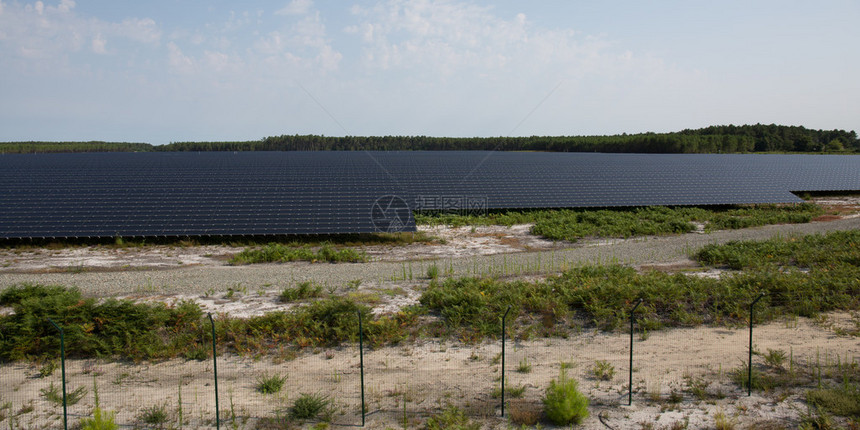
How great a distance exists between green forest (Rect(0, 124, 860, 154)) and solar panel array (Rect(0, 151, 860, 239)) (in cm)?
5540

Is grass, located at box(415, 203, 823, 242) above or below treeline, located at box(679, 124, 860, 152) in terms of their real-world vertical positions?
below

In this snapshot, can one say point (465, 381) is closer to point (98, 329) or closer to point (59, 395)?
point (59, 395)

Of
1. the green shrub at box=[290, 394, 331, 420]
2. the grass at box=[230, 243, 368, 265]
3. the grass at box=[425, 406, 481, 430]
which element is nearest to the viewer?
the grass at box=[425, 406, 481, 430]

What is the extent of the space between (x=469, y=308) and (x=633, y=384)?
4.29m

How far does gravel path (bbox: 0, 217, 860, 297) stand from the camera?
15.4 meters

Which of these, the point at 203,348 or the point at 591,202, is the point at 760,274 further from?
the point at 591,202

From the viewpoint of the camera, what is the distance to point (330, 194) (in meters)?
28.2

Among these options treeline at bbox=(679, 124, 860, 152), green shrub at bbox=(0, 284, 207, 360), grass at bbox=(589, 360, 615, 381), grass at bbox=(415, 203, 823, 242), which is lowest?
grass at bbox=(589, 360, 615, 381)

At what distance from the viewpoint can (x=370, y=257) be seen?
1995 centimetres

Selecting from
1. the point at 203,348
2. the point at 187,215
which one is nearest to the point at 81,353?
the point at 203,348

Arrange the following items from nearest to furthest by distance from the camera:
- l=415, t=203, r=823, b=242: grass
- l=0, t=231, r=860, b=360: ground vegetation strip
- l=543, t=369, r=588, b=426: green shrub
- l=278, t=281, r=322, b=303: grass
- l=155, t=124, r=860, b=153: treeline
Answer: l=543, t=369, r=588, b=426: green shrub → l=0, t=231, r=860, b=360: ground vegetation strip → l=278, t=281, r=322, b=303: grass → l=415, t=203, r=823, b=242: grass → l=155, t=124, r=860, b=153: treeline

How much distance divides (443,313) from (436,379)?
306 cm

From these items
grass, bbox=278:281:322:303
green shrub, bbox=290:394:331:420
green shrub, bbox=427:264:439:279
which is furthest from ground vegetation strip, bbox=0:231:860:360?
green shrub, bbox=290:394:331:420

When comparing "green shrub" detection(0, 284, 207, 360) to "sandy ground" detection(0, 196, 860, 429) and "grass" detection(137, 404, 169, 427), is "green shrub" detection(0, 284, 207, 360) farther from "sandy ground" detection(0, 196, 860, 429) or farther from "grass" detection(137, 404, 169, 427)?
"grass" detection(137, 404, 169, 427)
